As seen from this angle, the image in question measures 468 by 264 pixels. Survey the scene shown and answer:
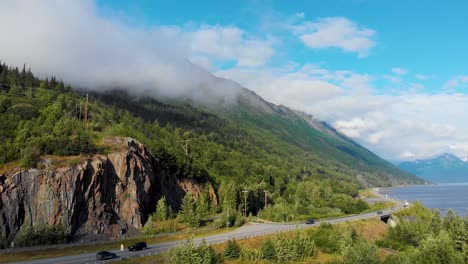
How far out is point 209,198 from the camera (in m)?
128

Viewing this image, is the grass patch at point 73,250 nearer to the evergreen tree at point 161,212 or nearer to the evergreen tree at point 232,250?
the evergreen tree at point 232,250

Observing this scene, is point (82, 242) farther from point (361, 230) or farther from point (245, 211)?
point (361, 230)

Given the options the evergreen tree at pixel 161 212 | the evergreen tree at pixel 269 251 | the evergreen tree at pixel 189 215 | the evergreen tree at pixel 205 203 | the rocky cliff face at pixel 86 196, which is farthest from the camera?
the evergreen tree at pixel 205 203

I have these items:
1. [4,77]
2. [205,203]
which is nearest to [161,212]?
[205,203]

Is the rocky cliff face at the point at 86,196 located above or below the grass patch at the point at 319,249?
above

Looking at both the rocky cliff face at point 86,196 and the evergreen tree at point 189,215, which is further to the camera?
the evergreen tree at point 189,215

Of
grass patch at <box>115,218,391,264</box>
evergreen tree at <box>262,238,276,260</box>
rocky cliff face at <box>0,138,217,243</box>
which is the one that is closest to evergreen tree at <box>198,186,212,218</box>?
rocky cliff face at <box>0,138,217,243</box>

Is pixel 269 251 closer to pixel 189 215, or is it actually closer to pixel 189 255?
pixel 189 255

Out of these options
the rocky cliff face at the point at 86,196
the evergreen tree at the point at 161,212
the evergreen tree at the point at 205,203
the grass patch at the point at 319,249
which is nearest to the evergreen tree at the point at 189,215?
the evergreen tree at the point at 161,212

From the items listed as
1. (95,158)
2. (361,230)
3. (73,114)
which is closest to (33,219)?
(95,158)

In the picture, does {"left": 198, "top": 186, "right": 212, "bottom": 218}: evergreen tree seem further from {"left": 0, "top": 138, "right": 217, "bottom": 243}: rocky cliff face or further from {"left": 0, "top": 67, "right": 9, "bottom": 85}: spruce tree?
{"left": 0, "top": 67, "right": 9, "bottom": 85}: spruce tree

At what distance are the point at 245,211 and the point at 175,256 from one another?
70075mm

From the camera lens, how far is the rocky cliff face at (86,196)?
246 ft

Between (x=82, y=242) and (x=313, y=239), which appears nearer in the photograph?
(x=82, y=242)
